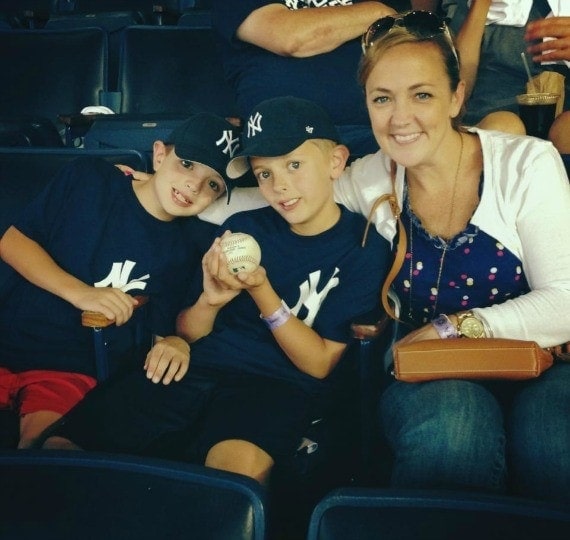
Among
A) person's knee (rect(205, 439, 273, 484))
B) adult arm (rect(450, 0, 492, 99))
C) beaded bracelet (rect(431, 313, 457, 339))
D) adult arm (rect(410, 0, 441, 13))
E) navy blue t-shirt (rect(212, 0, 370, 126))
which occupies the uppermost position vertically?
adult arm (rect(410, 0, 441, 13))

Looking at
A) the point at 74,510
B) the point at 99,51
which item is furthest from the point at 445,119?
the point at 99,51

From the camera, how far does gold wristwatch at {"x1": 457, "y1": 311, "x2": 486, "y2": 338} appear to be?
4.50 feet

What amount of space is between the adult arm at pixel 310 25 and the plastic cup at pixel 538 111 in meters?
0.46

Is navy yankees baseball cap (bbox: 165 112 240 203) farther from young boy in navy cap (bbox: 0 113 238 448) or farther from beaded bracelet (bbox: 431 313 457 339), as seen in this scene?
beaded bracelet (bbox: 431 313 457 339)

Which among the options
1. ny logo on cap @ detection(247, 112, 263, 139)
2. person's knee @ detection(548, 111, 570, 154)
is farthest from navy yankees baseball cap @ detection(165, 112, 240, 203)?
person's knee @ detection(548, 111, 570, 154)

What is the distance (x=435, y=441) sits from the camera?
1.21m

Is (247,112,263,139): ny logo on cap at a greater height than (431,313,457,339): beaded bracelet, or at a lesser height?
greater

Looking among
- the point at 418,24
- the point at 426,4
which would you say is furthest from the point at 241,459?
the point at 426,4

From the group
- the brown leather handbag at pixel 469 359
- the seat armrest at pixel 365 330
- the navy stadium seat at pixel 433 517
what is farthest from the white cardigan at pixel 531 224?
the navy stadium seat at pixel 433 517

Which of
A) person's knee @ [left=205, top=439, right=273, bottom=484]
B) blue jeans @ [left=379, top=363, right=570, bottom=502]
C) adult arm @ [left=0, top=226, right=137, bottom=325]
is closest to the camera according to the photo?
blue jeans @ [left=379, top=363, right=570, bottom=502]

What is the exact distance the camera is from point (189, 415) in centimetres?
154

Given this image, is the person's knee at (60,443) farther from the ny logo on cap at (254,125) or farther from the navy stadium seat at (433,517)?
the ny logo on cap at (254,125)

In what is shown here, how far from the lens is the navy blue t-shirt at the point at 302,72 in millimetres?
1979

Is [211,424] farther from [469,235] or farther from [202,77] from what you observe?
[202,77]
